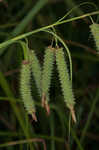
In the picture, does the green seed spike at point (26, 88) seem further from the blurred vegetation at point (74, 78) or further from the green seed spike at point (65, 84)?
the blurred vegetation at point (74, 78)

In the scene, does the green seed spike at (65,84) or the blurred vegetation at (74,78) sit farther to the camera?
the blurred vegetation at (74,78)

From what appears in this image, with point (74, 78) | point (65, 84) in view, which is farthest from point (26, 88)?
point (74, 78)

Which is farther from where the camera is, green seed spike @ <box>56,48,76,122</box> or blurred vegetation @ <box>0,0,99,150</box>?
blurred vegetation @ <box>0,0,99,150</box>

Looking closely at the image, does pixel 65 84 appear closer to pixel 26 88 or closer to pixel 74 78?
pixel 26 88

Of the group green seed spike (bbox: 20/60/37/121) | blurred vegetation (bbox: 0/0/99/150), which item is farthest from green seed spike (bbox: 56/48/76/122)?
blurred vegetation (bbox: 0/0/99/150)

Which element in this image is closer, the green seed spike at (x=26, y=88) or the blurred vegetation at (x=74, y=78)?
the green seed spike at (x=26, y=88)

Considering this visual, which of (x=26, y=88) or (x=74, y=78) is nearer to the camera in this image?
(x=26, y=88)

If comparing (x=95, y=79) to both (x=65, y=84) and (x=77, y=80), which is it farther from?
(x=65, y=84)

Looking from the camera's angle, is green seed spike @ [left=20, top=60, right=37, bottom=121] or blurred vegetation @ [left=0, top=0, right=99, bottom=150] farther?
blurred vegetation @ [left=0, top=0, right=99, bottom=150]

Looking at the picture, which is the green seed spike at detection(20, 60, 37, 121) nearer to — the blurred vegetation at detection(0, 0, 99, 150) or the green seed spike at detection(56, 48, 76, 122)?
the green seed spike at detection(56, 48, 76, 122)

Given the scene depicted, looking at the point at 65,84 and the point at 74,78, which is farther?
the point at 74,78

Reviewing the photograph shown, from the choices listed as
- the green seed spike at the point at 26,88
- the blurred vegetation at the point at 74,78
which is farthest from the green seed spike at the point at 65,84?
Result: the blurred vegetation at the point at 74,78
